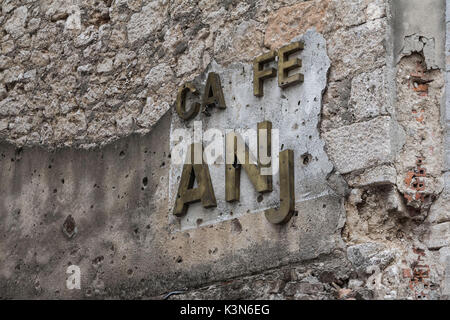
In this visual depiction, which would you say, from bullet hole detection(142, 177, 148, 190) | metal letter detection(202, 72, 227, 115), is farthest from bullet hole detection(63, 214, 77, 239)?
metal letter detection(202, 72, 227, 115)

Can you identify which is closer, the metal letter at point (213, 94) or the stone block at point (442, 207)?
the stone block at point (442, 207)

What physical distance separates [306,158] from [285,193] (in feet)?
0.72

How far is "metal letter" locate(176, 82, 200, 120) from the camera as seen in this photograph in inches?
214

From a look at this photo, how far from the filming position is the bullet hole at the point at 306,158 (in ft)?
15.7

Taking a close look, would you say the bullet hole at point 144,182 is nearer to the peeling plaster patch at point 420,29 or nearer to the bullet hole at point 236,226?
the bullet hole at point 236,226

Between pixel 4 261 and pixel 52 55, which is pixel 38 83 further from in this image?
pixel 4 261

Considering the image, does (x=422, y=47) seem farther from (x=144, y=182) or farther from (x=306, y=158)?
(x=144, y=182)

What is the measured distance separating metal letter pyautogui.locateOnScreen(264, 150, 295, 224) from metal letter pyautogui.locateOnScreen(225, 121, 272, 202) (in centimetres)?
10

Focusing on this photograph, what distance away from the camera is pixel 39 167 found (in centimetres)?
636

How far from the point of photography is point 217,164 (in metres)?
5.24

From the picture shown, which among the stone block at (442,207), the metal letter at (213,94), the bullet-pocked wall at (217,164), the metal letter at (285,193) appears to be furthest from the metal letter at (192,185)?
the stone block at (442,207)

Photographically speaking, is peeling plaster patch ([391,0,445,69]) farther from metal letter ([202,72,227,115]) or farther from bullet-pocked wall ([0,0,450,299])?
metal letter ([202,72,227,115])

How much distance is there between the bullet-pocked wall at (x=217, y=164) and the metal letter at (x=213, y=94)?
0.14 feet

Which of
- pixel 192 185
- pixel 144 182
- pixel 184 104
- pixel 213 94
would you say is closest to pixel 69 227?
pixel 144 182
